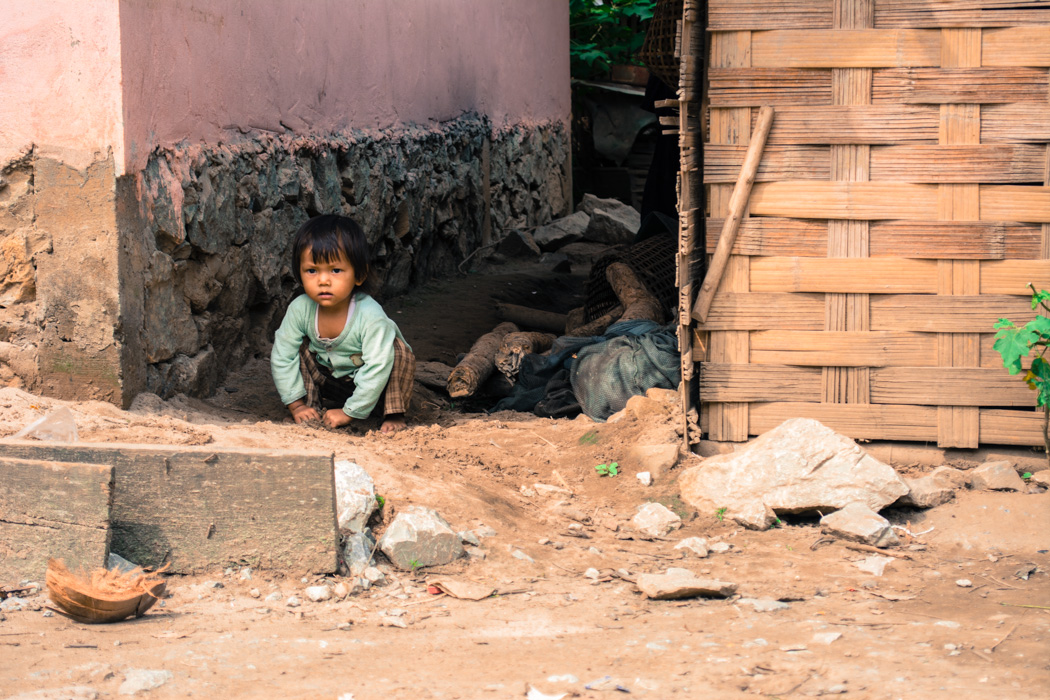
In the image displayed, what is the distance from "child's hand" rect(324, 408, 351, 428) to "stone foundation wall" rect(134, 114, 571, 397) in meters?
0.54

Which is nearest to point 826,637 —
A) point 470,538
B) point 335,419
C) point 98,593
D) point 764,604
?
point 764,604

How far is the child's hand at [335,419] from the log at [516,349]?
4.27ft

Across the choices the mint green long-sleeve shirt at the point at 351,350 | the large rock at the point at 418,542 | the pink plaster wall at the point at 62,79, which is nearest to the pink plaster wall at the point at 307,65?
the pink plaster wall at the point at 62,79

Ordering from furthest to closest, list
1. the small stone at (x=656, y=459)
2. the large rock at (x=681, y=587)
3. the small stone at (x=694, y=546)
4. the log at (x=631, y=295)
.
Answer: the log at (x=631, y=295)
the small stone at (x=656, y=459)
the small stone at (x=694, y=546)
the large rock at (x=681, y=587)

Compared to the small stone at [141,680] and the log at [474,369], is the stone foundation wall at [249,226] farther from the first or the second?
the small stone at [141,680]

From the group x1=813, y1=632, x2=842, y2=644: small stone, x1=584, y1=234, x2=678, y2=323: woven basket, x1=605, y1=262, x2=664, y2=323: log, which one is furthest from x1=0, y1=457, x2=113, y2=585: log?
x1=584, y1=234, x2=678, y2=323: woven basket

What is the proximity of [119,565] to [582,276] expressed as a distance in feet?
21.4

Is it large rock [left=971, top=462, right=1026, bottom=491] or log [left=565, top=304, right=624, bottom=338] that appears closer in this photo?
large rock [left=971, top=462, right=1026, bottom=491]

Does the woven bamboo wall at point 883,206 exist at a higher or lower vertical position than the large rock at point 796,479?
higher

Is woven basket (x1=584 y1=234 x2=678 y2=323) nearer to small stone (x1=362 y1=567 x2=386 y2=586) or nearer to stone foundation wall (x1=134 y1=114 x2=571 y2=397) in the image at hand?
stone foundation wall (x1=134 y1=114 x2=571 y2=397)

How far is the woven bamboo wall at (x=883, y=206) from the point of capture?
150 inches

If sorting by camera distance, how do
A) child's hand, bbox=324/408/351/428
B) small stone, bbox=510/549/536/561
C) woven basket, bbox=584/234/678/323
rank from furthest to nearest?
woven basket, bbox=584/234/678/323 → child's hand, bbox=324/408/351/428 → small stone, bbox=510/549/536/561

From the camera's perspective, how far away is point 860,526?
3521 mm

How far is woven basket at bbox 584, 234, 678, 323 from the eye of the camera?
6422 mm
